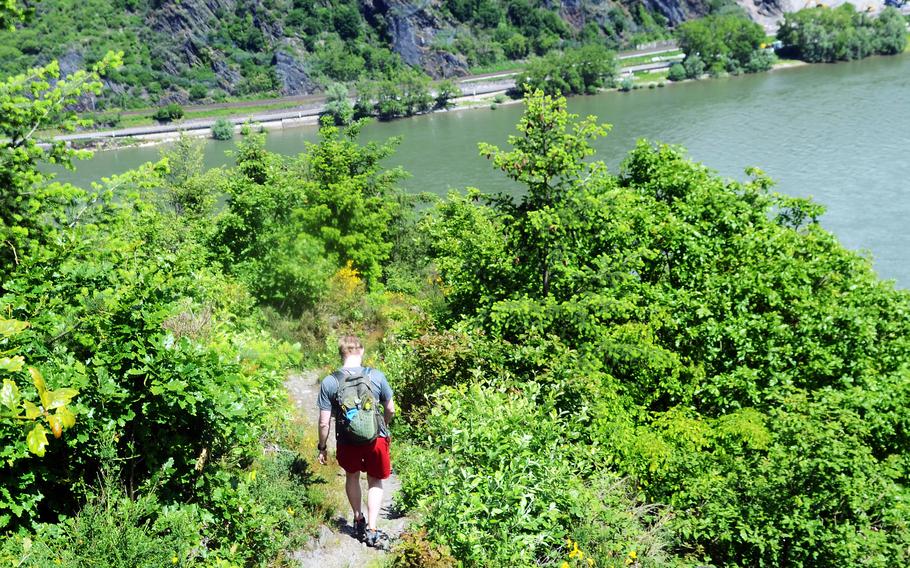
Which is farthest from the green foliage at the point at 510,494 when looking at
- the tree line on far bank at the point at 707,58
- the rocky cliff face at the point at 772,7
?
the rocky cliff face at the point at 772,7

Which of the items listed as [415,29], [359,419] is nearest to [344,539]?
[359,419]

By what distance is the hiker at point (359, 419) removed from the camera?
5344mm

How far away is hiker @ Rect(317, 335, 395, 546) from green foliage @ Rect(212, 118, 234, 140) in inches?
2539

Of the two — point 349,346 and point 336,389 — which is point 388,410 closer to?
point 336,389

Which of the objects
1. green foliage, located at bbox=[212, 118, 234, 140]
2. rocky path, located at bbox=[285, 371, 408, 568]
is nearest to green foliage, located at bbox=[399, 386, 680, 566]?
rocky path, located at bbox=[285, 371, 408, 568]

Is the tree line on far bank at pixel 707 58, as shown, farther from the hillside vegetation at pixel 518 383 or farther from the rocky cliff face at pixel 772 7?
the hillside vegetation at pixel 518 383

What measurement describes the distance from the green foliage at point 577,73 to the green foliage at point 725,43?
9.79 meters

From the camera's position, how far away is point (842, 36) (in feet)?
245

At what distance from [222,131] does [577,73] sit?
35.1 metres

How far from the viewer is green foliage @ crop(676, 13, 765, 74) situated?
7650cm

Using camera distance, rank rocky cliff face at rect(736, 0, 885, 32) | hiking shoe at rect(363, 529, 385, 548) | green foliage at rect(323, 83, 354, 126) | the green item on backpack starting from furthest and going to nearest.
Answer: rocky cliff face at rect(736, 0, 885, 32) → green foliage at rect(323, 83, 354, 126) → hiking shoe at rect(363, 529, 385, 548) → the green item on backpack

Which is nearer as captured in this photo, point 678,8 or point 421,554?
point 421,554

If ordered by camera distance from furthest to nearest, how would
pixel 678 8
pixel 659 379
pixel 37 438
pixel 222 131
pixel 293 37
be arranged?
pixel 678 8
pixel 293 37
pixel 222 131
pixel 659 379
pixel 37 438

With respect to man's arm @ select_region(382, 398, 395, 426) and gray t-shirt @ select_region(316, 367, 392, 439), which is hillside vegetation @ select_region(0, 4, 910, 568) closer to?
gray t-shirt @ select_region(316, 367, 392, 439)
